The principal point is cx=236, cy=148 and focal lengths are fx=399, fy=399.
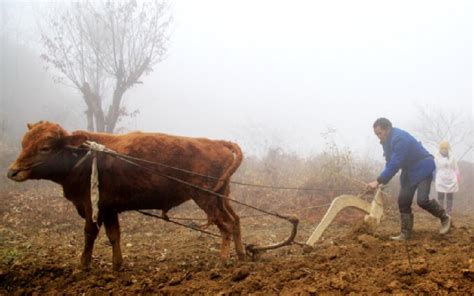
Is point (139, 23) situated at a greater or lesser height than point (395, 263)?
greater

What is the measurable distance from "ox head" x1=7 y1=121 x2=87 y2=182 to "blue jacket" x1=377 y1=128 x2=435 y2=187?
470cm

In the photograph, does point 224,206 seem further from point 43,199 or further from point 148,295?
point 43,199

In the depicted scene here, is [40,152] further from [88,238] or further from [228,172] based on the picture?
[228,172]

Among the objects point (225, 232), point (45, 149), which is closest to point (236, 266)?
point (225, 232)

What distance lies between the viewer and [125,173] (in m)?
5.27

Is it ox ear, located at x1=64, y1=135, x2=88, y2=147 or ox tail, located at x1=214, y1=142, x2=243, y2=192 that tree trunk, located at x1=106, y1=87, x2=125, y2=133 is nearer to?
ox ear, located at x1=64, y1=135, x2=88, y2=147

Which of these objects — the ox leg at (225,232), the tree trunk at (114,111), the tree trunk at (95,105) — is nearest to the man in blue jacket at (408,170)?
the ox leg at (225,232)

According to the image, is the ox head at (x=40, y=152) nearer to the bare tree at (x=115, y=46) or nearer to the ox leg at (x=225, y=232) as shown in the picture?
the ox leg at (x=225, y=232)

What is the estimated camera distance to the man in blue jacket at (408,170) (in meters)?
6.40

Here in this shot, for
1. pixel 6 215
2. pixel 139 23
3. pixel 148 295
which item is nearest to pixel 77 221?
pixel 6 215

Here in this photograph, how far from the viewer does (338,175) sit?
496 inches

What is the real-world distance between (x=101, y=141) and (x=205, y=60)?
92.6 meters

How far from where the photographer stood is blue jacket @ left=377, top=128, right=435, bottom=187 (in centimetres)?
637

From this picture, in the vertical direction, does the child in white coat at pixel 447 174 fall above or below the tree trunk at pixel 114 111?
below
